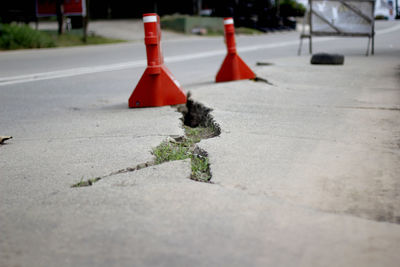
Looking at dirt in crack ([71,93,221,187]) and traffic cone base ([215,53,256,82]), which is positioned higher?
traffic cone base ([215,53,256,82])

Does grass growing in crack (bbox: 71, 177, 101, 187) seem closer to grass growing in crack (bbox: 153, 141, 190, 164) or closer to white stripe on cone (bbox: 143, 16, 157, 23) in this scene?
grass growing in crack (bbox: 153, 141, 190, 164)

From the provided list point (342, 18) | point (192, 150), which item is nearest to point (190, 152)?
point (192, 150)

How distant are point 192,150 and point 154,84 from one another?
1.68m

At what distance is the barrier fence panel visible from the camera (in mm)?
10500

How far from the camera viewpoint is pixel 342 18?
10633 millimetres

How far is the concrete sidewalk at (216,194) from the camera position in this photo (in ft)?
5.83

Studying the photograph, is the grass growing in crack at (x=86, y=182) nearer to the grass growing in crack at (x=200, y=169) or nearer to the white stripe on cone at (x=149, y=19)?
the grass growing in crack at (x=200, y=169)

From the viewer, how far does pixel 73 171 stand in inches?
107

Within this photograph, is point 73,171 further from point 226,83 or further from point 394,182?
point 226,83

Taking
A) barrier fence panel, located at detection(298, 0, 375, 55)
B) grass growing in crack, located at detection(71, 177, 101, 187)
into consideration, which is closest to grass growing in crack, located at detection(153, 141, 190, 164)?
grass growing in crack, located at detection(71, 177, 101, 187)

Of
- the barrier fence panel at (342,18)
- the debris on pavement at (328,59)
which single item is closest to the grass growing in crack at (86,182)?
the debris on pavement at (328,59)

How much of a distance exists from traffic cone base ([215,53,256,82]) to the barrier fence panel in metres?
4.59

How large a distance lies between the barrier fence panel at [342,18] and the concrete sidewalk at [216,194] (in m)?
6.92

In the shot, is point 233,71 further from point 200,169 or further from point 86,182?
point 86,182
